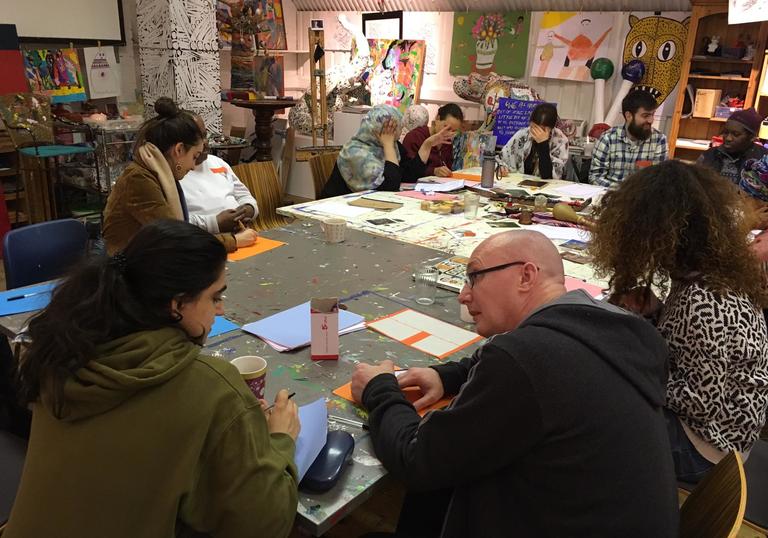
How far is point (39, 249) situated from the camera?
7.98 ft

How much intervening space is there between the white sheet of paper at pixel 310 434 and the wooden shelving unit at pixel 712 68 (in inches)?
190

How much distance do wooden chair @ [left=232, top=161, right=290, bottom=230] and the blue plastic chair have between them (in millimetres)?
1574

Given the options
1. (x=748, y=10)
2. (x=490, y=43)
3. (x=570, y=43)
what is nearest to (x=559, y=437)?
(x=748, y=10)

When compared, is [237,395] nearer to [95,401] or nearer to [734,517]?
[95,401]

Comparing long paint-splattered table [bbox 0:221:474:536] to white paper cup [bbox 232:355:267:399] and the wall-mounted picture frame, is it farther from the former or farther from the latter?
the wall-mounted picture frame

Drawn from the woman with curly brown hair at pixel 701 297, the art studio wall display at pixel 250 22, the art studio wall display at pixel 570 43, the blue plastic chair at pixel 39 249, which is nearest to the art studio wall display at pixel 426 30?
the art studio wall display at pixel 570 43

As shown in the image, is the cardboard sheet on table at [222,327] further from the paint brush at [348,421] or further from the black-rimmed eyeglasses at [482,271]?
the black-rimmed eyeglasses at [482,271]

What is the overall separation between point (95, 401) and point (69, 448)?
101mm

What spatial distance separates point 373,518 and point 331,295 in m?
0.89

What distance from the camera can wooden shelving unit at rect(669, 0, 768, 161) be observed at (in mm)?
4672

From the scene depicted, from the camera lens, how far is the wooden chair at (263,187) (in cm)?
404

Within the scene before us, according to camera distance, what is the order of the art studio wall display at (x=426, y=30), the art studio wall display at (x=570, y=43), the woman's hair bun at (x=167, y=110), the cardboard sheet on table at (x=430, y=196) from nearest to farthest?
the woman's hair bun at (x=167, y=110) → the cardboard sheet on table at (x=430, y=196) → the art studio wall display at (x=570, y=43) → the art studio wall display at (x=426, y=30)

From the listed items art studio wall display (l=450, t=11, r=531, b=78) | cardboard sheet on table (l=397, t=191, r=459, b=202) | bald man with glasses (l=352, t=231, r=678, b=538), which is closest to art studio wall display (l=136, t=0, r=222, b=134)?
art studio wall display (l=450, t=11, r=531, b=78)

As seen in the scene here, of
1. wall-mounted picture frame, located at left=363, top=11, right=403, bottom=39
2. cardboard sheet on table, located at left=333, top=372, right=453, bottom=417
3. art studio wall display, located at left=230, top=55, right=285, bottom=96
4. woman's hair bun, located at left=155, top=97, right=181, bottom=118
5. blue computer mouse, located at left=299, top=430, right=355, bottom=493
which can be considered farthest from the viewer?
art studio wall display, located at left=230, top=55, right=285, bottom=96
